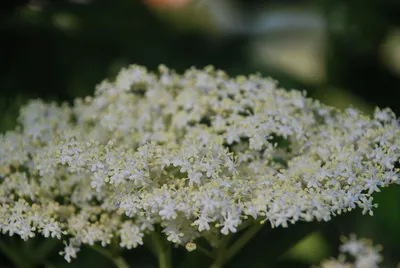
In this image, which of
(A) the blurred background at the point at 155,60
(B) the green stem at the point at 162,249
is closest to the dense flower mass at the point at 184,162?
(B) the green stem at the point at 162,249

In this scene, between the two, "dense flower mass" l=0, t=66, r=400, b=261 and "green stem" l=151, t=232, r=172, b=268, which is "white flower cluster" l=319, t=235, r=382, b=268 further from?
"green stem" l=151, t=232, r=172, b=268

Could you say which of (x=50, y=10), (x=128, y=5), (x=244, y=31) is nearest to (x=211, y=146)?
(x=50, y=10)

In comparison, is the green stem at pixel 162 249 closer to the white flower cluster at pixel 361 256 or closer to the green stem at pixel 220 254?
the green stem at pixel 220 254

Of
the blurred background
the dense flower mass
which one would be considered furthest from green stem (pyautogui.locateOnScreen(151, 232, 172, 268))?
the blurred background

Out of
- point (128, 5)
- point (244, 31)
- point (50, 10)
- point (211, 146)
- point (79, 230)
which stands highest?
point (244, 31)

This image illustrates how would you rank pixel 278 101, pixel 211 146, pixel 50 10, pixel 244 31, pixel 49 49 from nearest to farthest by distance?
pixel 211 146, pixel 278 101, pixel 50 10, pixel 49 49, pixel 244 31

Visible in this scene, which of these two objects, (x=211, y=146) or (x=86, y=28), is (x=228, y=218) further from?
(x=86, y=28)

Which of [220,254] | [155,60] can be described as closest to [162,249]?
[220,254]
